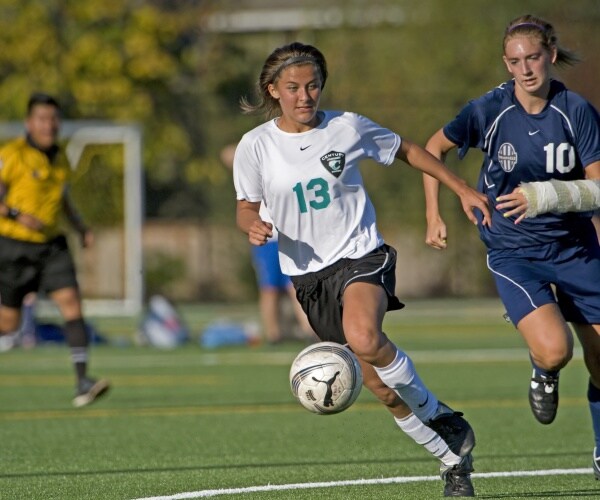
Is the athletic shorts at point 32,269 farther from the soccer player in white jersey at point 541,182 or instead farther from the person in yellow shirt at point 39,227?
the soccer player in white jersey at point 541,182

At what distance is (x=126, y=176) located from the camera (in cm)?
2330

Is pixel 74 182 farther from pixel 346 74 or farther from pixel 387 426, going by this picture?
pixel 387 426

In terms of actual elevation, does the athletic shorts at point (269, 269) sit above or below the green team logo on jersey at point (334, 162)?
below

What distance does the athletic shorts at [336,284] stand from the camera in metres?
6.97

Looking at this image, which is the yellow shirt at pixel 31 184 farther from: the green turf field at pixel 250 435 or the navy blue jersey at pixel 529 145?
the navy blue jersey at pixel 529 145

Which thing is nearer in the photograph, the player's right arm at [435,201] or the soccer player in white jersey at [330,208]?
the soccer player in white jersey at [330,208]

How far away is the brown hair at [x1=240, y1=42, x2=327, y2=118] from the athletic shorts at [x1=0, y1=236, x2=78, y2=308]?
4.57 m

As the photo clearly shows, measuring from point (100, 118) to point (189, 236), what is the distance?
2.80 m

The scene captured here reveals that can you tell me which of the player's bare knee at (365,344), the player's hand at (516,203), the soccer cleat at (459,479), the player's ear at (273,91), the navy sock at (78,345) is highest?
the player's ear at (273,91)

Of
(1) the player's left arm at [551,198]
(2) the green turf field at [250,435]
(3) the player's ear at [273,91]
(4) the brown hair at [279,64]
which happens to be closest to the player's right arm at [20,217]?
(2) the green turf field at [250,435]

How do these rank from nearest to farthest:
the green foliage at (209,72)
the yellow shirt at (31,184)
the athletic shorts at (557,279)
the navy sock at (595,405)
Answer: the athletic shorts at (557,279)
the navy sock at (595,405)
the yellow shirt at (31,184)
the green foliage at (209,72)

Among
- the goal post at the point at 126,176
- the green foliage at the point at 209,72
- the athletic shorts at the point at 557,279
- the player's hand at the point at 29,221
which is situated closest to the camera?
the athletic shorts at the point at 557,279

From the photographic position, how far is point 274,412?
11117mm

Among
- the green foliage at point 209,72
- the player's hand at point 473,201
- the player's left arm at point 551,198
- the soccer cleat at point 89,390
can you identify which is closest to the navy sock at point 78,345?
the soccer cleat at point 89,390
